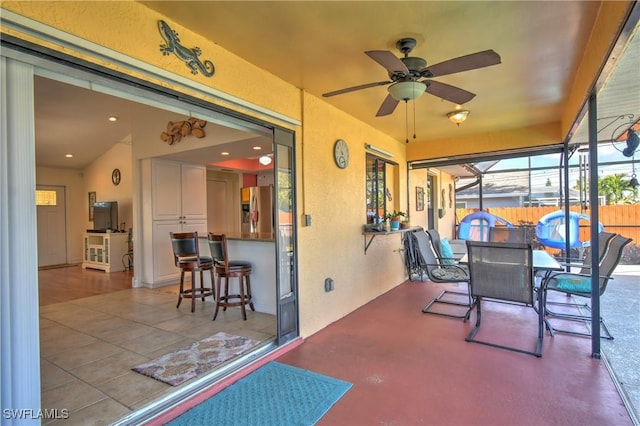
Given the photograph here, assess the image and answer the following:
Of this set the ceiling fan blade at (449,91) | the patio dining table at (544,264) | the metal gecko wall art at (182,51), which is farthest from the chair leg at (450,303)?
the metal gecko wall art at (182,51)

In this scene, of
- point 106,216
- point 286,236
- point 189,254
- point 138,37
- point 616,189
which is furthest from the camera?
point 616,189

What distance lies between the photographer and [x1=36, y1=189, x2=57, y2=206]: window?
7.77m

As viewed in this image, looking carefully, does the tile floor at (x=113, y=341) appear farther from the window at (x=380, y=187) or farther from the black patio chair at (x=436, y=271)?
the window at (x=380, y=187)

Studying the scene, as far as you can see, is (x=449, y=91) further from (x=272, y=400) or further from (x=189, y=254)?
(x=189, y=254)

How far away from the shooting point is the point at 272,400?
215cm

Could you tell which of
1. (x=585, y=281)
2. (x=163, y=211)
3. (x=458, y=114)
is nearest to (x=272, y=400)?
(x=585, y=281)

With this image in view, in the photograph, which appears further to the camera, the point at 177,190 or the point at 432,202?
the point at 432,202

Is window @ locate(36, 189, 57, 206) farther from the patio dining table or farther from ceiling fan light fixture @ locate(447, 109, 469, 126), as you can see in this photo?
the patio dining table

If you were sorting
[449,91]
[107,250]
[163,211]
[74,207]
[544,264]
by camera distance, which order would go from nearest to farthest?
[449,91]
[544,264]
[163,211]
[107,250]
[74,207]

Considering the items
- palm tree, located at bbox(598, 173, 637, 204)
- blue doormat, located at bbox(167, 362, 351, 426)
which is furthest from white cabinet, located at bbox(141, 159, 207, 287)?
palm tree, located at bbox(598, 173, 637, 204)

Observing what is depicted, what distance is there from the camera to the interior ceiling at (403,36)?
77.0 inches

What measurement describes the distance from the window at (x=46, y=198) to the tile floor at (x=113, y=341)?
472cm

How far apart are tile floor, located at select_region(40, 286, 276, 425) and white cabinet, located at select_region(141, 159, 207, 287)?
611 mm

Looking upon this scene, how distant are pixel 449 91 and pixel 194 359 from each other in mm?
2957
